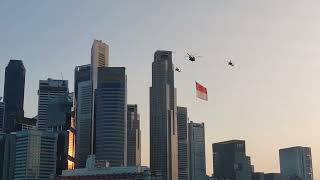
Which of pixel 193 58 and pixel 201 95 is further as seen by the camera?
pixel 193 58

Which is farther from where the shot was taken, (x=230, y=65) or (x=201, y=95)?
(x=230, y=65)

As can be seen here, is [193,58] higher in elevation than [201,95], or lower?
higher

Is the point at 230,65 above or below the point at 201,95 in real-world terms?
above
